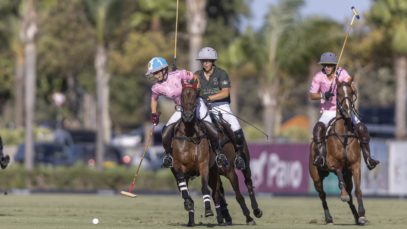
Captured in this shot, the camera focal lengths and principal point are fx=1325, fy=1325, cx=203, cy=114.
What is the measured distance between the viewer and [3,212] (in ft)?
74.4

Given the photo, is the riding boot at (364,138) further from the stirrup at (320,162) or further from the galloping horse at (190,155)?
the galloping horse at (190,155)

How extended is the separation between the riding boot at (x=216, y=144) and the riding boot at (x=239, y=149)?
753 millimetres

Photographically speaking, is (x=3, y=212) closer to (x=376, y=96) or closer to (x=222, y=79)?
(x=222, y=79)

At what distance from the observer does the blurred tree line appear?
49.9m

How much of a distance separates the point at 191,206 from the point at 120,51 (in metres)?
54.3

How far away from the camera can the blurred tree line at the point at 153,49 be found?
49.9 meters

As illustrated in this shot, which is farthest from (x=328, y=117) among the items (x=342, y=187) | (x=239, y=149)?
(x=239, y=149)

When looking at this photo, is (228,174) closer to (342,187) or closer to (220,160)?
(220,160)

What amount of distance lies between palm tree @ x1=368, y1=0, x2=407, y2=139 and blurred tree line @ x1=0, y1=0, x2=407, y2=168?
0.05 meters

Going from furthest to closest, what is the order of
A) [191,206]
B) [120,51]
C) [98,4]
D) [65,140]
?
[120,51] < [65,140] < [98,4] < [191,206]

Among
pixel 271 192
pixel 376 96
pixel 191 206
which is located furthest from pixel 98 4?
pixel 376 96

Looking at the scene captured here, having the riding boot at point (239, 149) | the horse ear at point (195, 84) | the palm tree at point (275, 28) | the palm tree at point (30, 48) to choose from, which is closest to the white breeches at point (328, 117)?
the riding boot at point (239, 149)

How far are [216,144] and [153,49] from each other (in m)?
49.7

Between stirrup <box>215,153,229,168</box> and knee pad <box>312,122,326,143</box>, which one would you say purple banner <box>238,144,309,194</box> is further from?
stirrup <box>215,153,229,168</box>
